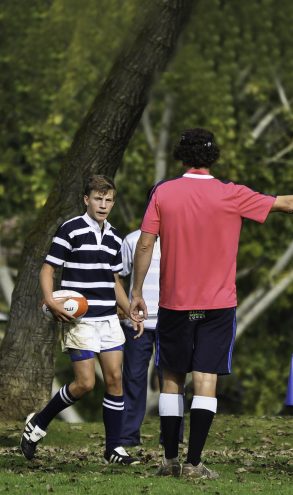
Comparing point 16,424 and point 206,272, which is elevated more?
point 206,272

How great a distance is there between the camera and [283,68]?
87.5 ft

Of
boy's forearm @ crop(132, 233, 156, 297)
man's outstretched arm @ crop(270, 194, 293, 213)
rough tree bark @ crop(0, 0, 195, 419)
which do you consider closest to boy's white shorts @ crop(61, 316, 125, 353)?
boy's forearm @ crop(132, 233, 156, 297)

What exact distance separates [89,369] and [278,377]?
17819mm

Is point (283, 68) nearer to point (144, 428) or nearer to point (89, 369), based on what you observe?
point (144, 428)

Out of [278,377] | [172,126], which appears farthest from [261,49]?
[278,377]

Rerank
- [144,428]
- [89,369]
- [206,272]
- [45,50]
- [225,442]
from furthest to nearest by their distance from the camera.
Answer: [45,50], [144,428], [225,442], [89,369], [206,272]

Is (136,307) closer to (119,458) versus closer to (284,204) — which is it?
(284,204)

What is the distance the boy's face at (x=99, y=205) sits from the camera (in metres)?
9.09

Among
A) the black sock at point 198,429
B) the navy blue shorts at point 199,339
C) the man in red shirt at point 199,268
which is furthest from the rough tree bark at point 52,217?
the black sock at point 198,429

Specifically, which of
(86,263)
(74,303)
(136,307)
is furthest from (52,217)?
(136,307)

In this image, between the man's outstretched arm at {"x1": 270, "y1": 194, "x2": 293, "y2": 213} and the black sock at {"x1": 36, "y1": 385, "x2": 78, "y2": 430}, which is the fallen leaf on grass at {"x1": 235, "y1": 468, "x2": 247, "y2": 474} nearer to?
the black sock at {"x1": 36, "y1": 385, "x2": 78, "y2": 430}

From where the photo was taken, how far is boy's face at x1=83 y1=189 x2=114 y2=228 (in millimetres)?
9086

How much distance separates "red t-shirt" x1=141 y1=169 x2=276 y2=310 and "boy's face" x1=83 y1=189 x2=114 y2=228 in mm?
778

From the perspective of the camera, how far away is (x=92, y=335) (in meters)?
9.01
